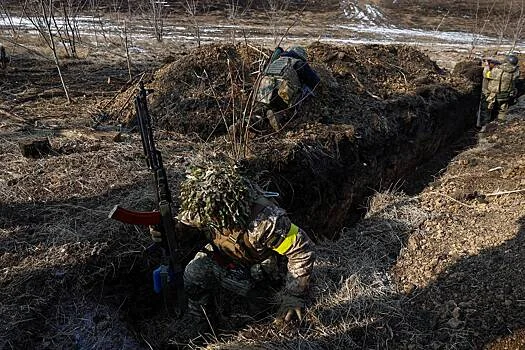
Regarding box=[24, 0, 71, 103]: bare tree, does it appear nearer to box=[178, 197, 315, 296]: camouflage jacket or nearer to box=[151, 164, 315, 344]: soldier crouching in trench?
box=[151, 164, 315, 344]: soldier crouching in trench

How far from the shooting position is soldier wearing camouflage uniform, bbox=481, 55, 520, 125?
8438 millimetres

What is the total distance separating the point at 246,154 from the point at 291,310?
2.27 metres

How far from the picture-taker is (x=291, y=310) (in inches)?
113

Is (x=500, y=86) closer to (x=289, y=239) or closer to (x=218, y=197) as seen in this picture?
(x=289, y=239)

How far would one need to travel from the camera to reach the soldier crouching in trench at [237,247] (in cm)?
265

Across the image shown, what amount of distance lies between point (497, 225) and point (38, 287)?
4.07 m

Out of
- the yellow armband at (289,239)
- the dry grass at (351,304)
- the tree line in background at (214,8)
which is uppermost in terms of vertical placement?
the tree line in background at (214,8)

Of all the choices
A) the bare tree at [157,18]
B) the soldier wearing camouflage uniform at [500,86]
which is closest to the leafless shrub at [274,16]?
the bare tree at [157,18]

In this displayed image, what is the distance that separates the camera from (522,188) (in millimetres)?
5062

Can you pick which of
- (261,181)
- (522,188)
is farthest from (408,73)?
(261,181)

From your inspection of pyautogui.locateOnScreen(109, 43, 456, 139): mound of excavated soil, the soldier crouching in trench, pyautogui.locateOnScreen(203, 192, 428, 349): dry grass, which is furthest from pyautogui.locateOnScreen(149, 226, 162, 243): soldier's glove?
pyautogui.locateOnScreen(109, 43, 456, 139): mound of excavated soil

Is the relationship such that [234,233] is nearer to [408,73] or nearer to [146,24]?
[408,73]

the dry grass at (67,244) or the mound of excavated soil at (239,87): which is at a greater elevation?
the mound of excavated soil at (239,87)

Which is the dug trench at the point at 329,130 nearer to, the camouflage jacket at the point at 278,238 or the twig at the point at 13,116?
the camouflage jacket at the point at 278,238
